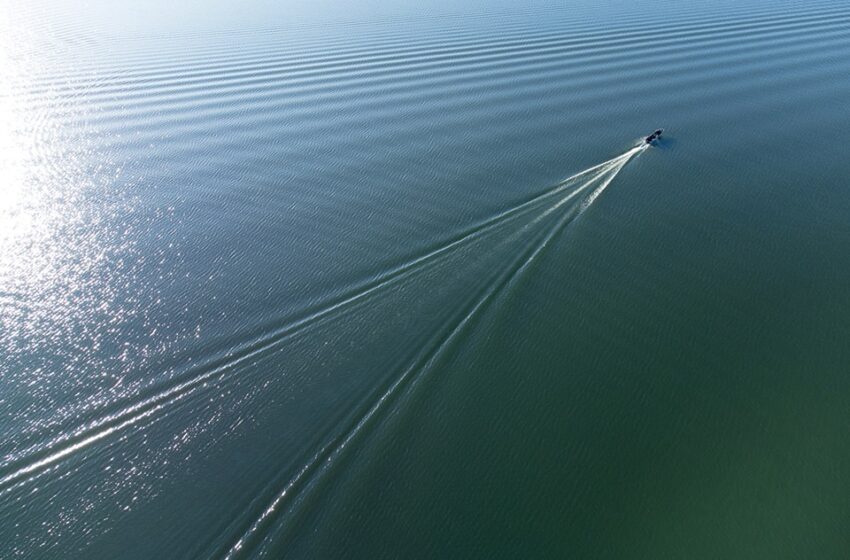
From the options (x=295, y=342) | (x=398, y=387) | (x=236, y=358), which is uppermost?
(x=295, y=342)

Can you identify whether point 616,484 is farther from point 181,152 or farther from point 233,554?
point 181,152

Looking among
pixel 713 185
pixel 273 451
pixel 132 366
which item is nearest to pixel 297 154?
pixel 132 366

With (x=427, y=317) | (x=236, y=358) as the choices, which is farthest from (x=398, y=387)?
(x=236, y=358)

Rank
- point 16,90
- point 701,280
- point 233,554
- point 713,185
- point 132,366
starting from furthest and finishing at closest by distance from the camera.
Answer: point 16,90
point 713,185
point 701,280
point 132,366
point 233,554

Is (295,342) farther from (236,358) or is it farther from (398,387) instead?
(398,387)

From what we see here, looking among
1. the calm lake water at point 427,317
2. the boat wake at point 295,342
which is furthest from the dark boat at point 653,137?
the boat wake at point 295,342
